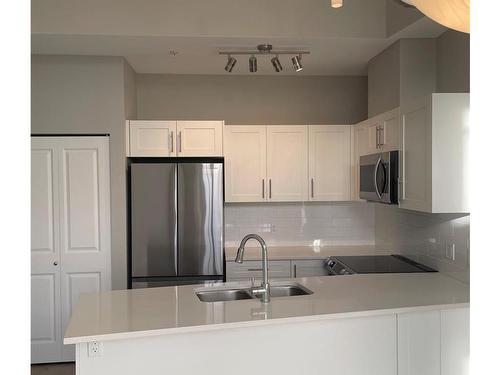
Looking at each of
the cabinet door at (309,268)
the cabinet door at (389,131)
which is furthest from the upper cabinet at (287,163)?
the cabinet door at (389,131)

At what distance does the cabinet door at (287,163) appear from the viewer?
4.84 m

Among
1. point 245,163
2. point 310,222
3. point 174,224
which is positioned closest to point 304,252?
point 310,222

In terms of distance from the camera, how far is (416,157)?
327 cm

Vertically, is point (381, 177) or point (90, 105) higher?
point (90, 105)

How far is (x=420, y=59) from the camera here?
393cm

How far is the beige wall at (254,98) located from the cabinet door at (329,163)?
1.43ft

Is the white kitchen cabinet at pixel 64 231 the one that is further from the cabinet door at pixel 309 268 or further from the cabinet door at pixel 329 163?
the cabinet door at pixel 329 163

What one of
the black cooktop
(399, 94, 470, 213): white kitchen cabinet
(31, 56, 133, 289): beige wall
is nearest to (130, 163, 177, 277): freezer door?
(31, 56, 133, 289): beige wall

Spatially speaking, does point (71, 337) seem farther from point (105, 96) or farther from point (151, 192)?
point (105, 96)

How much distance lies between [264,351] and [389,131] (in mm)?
2024

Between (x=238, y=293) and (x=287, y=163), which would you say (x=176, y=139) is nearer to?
(x=287, y=163)

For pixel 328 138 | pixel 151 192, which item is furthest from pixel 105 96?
pixel 328 138

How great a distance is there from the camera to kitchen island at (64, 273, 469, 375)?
240cm

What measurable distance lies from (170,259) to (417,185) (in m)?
2.27
